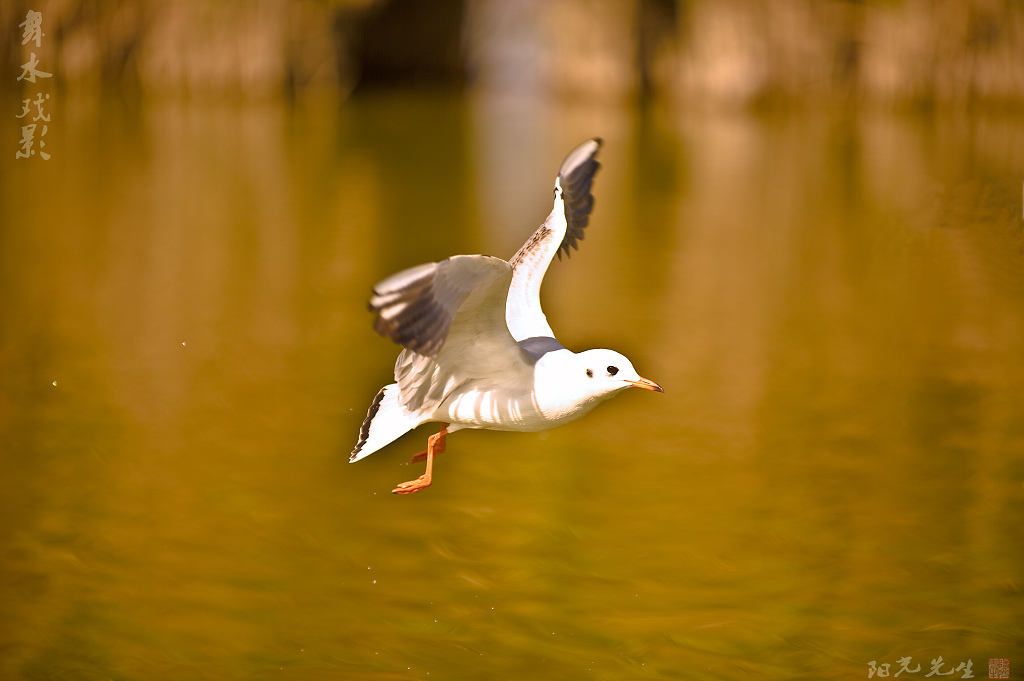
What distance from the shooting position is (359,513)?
630 centimetres

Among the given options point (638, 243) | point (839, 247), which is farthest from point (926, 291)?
point (638, 243)

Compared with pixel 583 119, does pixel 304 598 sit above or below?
below

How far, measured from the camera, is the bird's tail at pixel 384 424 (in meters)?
4.89

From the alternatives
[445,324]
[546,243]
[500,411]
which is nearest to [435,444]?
[500,411]

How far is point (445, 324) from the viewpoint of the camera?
13.6 ft

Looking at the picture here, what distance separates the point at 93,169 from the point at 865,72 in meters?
11.7

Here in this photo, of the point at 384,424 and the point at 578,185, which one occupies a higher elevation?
the point at 578,185

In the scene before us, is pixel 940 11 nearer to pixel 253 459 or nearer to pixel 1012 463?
pixel 1012 463

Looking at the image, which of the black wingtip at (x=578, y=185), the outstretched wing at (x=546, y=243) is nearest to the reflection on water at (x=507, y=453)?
the outstretched wing at (x=546, y=243)

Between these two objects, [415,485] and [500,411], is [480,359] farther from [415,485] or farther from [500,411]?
[415,485]

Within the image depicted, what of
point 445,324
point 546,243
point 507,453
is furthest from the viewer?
point 507,453
